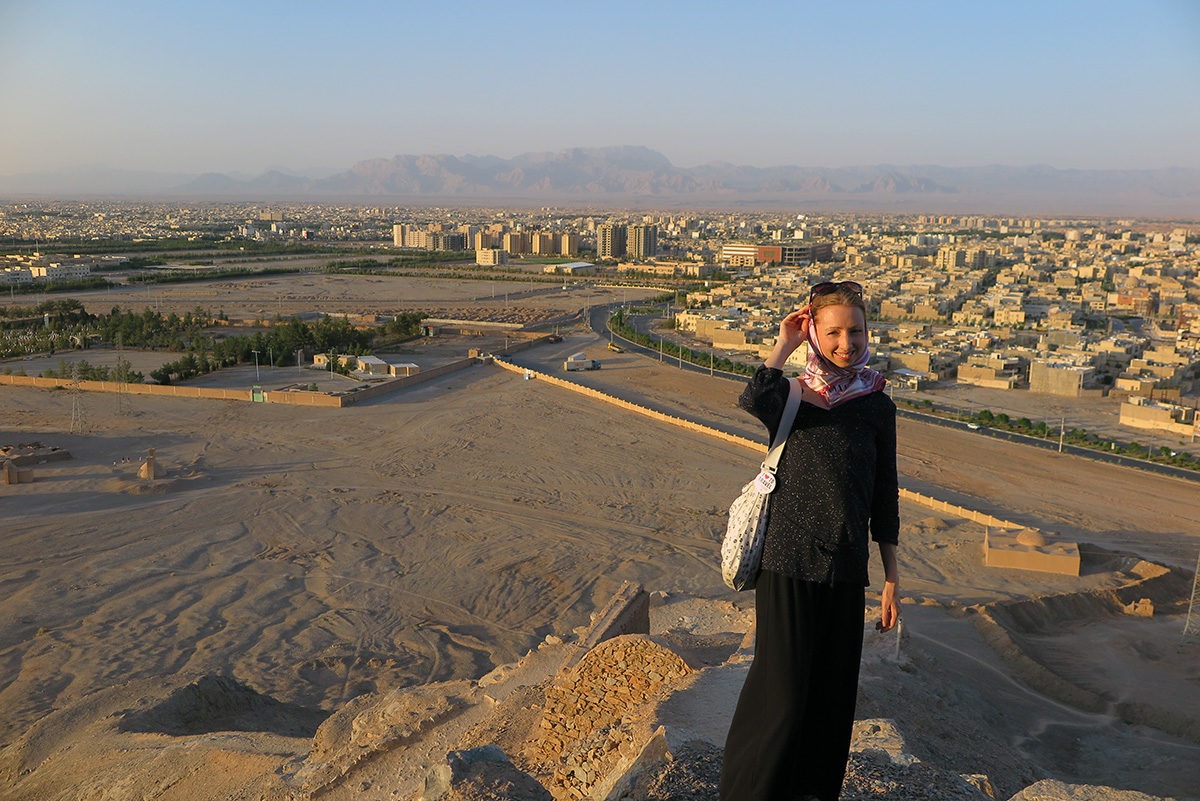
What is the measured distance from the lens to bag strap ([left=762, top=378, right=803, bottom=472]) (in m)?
2.47

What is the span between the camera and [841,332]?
2.48m

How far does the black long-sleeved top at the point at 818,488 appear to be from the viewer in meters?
2.46

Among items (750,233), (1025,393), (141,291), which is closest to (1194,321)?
(1025,393)

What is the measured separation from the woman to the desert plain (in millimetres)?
2514

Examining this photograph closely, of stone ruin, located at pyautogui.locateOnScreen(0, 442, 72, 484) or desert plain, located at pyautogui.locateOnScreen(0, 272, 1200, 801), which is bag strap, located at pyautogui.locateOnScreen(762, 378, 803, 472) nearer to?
desert plain, located at pyautogui.locateOnScreen(0, 272, 1200, 801)

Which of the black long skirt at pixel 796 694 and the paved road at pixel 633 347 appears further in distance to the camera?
the paved road at pixel 633 347

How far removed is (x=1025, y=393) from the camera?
2914 centimetres

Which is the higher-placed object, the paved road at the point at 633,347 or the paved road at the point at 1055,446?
the paved road at the point at 633,347

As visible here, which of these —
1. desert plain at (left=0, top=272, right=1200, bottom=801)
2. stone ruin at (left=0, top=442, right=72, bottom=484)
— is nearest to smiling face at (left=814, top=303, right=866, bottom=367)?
desert plain at (left=0, top=272, right=1200, bottom=801)

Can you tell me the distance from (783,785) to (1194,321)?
46.7 m

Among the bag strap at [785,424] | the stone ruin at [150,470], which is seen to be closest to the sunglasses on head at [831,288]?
the bag strap at [785,424]

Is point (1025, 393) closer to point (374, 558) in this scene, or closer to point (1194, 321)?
point (1194, 321)

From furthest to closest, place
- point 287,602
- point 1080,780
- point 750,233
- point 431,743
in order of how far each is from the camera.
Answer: point 750,233, point 287,602, point 1080,780, point 431,743

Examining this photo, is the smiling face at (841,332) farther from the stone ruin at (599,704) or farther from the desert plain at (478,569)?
the desert plain at (478,569)
